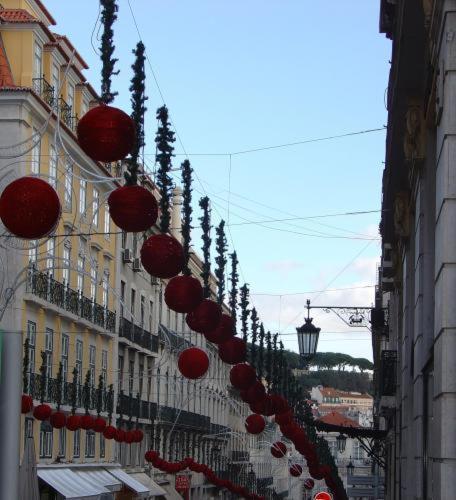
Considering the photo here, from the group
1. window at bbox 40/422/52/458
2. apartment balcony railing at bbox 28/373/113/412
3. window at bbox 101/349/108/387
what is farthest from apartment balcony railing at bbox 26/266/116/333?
window at bbox 40/422/52/458

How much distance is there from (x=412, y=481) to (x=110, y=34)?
700 cm

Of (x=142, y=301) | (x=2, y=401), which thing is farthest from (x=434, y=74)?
(x=142, y=301)

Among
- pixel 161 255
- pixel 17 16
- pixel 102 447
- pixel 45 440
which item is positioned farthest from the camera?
pixel 102 447

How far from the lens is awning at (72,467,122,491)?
142 ft

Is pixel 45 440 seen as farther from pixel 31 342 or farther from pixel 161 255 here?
pixel 161 255

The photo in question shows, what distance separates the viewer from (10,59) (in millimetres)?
36281

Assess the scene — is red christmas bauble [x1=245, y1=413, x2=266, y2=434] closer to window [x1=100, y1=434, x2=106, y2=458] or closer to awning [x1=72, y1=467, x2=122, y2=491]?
awning [x1=72, y1=467, x2=122, y2=491]

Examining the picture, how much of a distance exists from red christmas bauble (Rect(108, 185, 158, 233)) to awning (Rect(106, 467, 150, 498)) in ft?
120

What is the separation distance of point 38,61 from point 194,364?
19.8m

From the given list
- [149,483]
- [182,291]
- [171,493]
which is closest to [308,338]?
[182,291]

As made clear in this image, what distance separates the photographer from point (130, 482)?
4900 centimetres

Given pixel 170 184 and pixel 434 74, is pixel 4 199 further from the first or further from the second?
pixel 170 184

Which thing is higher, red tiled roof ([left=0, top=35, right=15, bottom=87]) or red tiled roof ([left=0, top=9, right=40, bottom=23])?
red tiled roof ([left=0, top=9, right=40, bottom=23])

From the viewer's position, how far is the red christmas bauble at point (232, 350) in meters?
20.7
